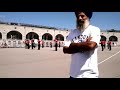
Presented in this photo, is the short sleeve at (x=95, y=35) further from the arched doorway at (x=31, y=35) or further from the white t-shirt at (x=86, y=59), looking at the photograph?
the arched doorway at (x=31, y=35)

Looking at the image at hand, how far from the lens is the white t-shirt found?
2.74 m

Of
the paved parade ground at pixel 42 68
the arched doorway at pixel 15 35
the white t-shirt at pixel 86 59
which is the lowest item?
the paved parade ground at pixel 42 68

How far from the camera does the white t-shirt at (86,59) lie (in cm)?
274

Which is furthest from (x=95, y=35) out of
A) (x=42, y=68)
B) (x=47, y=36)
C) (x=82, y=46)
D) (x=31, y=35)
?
(x=47, y=36)

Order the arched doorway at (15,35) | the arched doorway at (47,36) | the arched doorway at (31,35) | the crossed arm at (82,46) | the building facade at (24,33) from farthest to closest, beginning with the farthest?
the arched doorway at (47,36) < the arched doorway at (31,35) < the arched doorway at (15,35) < the building facade at (24,33) < the crossed arm at (82,46)

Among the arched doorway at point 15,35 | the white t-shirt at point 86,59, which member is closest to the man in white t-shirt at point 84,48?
the white t-shirt at point 86,59

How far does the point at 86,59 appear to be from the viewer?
2740mm

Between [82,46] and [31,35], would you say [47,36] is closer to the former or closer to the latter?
[31,35]

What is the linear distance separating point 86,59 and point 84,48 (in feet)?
0.48

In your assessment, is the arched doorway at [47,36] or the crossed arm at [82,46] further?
the arched doorway at [47,36]

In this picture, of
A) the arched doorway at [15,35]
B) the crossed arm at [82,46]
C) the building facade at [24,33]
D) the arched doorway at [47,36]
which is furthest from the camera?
the arched doorway at [47,36]
